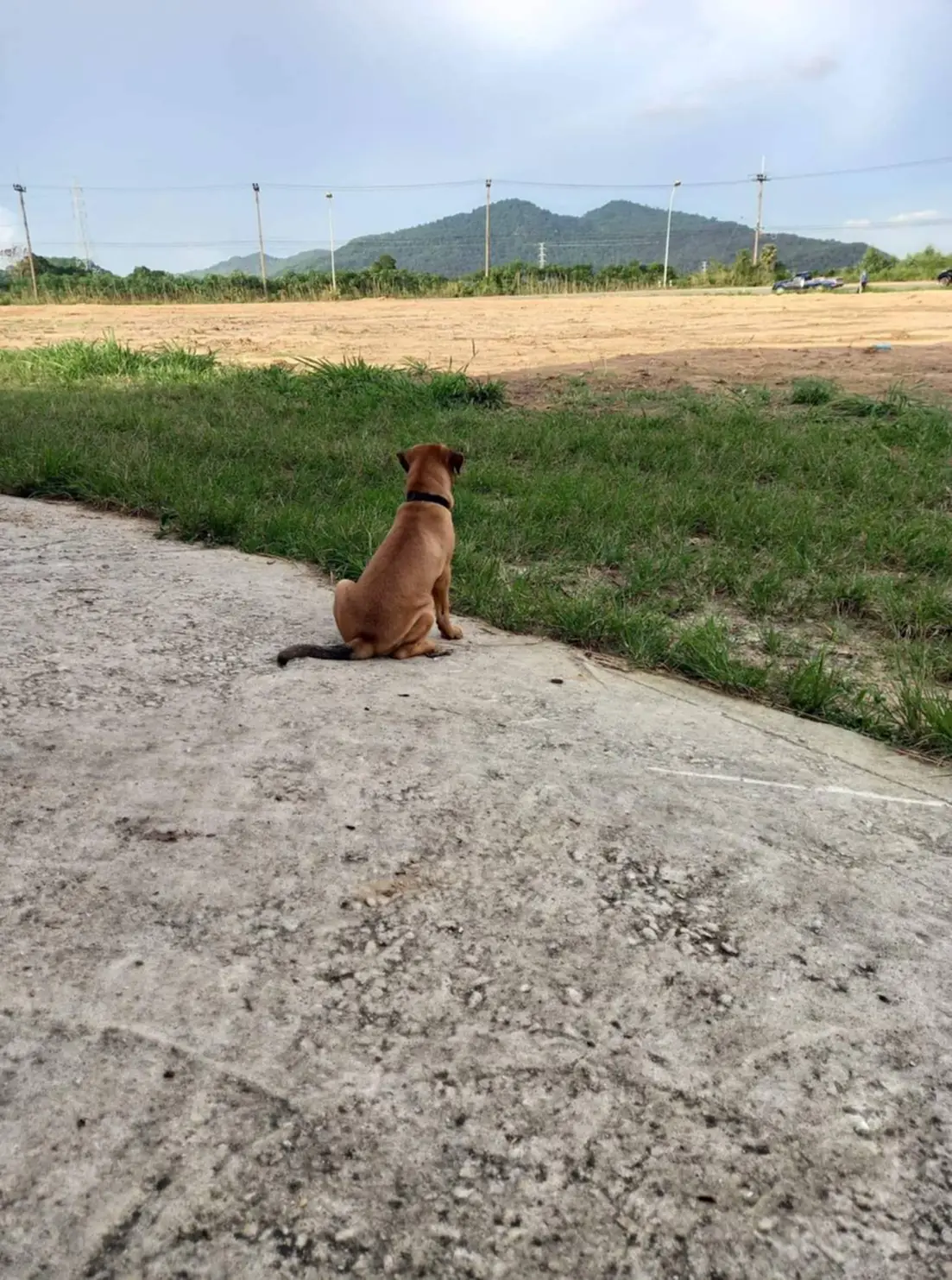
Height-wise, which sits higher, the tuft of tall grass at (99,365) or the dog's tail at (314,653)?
the tuft of tall grass at (99,365)

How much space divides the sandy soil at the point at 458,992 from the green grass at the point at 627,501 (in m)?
0.78

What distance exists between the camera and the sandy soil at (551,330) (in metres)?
13.9

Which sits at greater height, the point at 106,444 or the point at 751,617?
the point at 106,444

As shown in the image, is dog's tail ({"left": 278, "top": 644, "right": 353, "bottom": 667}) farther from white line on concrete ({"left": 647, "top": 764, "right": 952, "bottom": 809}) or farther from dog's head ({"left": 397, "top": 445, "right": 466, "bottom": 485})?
white line on concrete ({"left": 647, "top": 764, "right": 952, "bottom": 809})

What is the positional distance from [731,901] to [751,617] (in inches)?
95.5

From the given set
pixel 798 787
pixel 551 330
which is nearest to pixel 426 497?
pixel 798 787

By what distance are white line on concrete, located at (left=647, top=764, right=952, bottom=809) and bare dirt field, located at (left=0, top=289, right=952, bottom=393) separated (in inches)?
356

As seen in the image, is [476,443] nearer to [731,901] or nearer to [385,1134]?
[731,901]

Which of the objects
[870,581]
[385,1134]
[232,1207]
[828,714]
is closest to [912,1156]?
[385,1134]

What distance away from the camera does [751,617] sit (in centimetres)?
433

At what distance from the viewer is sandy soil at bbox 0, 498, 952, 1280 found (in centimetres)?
136

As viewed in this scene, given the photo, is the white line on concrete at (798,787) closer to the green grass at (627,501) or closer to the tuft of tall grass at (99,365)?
the green grass at (627,501)

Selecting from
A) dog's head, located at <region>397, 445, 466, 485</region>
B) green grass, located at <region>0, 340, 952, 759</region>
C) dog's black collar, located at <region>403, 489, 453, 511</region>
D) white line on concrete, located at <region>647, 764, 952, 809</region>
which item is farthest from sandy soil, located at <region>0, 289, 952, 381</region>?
white line on concrete, located at <region>647, 764, 952, 809</region>

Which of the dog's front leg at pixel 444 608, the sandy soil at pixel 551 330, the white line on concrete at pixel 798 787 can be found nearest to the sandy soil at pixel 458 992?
the white line on concrete at pixel 798 787
